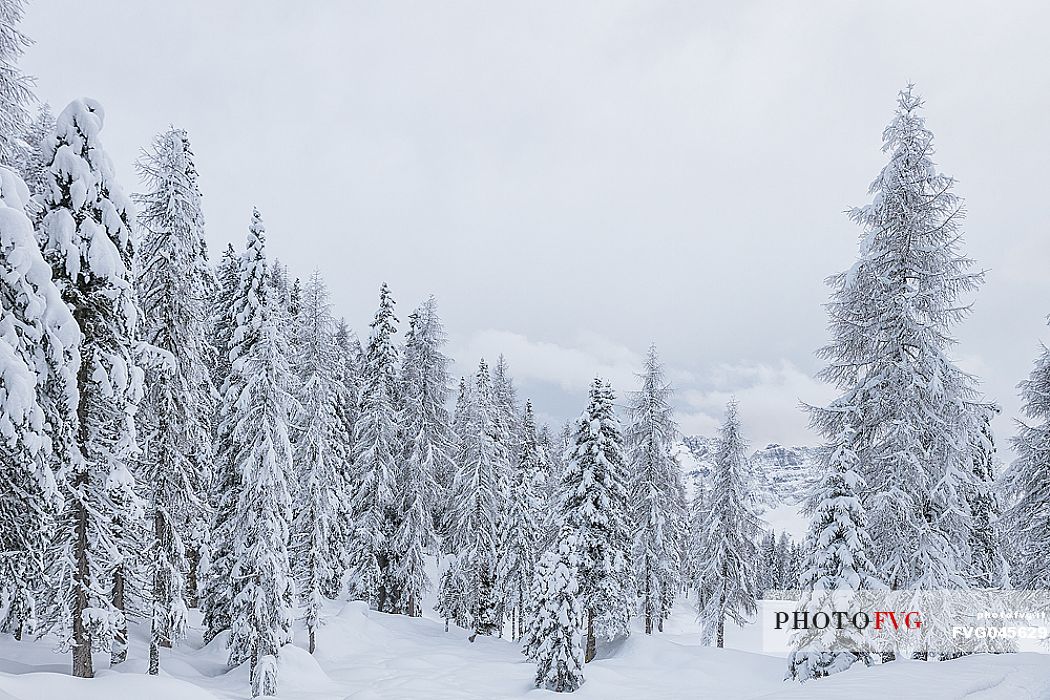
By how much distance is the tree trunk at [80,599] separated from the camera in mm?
14320

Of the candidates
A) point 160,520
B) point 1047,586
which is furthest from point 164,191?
point 1047,586

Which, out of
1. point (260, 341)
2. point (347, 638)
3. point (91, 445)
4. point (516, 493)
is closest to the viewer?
point (91, 445)

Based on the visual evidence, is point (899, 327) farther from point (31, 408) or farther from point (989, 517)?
point (31, 408)

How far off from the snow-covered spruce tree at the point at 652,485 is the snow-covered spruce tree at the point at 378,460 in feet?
44.4

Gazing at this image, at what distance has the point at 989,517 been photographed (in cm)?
2495

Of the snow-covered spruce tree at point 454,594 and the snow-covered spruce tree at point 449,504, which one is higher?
the snow-covered spruce tree at point 449,504

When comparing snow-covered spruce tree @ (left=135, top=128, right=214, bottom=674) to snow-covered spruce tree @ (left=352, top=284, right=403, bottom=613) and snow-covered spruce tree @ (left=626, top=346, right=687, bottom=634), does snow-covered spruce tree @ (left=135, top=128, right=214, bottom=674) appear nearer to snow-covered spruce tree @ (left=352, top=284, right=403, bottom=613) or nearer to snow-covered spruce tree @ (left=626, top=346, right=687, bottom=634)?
snow-covered spruce tree @ (left=352, top=284, right=403, bottom=613)

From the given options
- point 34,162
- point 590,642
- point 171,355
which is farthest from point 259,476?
point 590,642

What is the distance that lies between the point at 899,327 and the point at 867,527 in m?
5.58

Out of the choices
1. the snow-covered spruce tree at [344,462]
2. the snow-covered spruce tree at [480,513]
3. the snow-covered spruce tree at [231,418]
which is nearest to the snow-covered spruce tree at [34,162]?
the snow-covered spruce tree at [231,418]

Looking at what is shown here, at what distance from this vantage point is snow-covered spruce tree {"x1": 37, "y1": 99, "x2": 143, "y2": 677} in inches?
483

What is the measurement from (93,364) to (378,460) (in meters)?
21.9

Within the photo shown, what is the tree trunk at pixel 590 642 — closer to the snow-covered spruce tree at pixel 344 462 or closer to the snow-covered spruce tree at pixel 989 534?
the snow-covered spruce tree at pixel 344 462

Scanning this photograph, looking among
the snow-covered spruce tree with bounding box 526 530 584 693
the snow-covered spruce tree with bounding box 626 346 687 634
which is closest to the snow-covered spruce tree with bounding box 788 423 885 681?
the snow-covered spruce tree with bounding box 526 530 584 693
